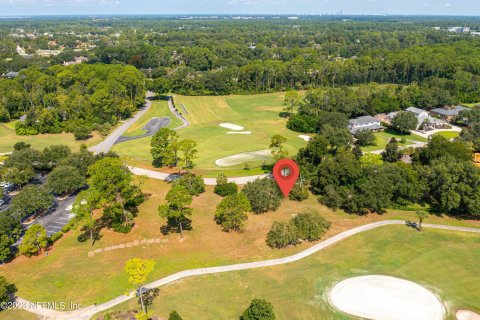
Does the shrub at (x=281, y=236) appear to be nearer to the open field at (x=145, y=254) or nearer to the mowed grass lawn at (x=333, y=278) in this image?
the open field at (x=145, y=254)

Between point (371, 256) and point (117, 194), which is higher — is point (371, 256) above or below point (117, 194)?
below

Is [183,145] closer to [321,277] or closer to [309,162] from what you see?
[309,162]

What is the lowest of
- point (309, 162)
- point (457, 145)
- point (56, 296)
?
point (56, 296)

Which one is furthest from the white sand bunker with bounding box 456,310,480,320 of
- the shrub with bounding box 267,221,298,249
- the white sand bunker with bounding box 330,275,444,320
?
the shrub with bounding box 267,221,298,249

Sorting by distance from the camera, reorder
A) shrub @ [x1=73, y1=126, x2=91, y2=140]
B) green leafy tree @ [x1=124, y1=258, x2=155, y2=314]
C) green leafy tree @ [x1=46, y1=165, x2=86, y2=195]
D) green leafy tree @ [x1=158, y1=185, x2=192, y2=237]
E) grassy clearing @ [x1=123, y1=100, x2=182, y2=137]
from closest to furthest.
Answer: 1. green leafy tree @ [x1=124, y1=258, x2=155, y2=314]
2. green leafy tree @ [x1=158, y1=185, x2=192, y2=237]
3. green leafy tree @ [x1=46, y1=165, x2=86, y2=195]
4. shrub @ [x1=73, y1=126, x2=91, y2=140]
5. grassy clearing @ [x1=123, y1=100, x2=182, y2=137]

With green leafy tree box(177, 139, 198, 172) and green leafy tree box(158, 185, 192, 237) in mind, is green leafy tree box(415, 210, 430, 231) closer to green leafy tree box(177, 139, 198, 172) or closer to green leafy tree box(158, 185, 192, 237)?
green leafy tree box(158, 185, 192, 237)

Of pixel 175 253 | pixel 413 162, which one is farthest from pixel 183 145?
pixel 413 162

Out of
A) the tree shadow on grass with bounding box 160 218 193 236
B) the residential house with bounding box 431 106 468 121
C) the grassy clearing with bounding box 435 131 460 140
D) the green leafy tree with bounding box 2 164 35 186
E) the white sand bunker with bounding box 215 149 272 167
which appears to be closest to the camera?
the tree shadow on grass with bounding box 160 218 193 236
